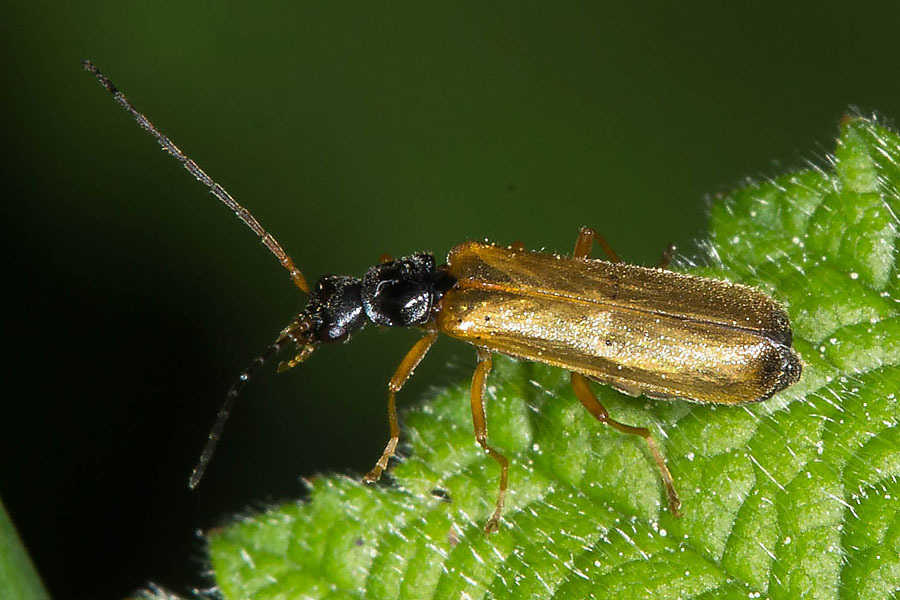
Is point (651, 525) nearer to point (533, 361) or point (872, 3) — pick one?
point (533, 361)

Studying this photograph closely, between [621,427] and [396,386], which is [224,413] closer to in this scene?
[396,386]

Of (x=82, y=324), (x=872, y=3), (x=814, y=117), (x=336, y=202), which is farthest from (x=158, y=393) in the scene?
(x=872, y=3)

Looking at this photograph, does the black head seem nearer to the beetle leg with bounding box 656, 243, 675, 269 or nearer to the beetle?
the beetle

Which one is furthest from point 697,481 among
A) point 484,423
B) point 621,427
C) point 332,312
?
point 332,312

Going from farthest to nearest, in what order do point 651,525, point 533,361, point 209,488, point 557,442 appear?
point 209,488, point 533,361, point 557,442, point 651,525

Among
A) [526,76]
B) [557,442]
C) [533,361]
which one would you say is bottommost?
[557,442]
